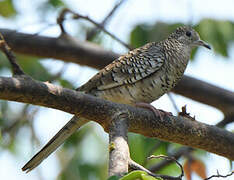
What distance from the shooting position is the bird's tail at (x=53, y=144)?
2992 millimetres

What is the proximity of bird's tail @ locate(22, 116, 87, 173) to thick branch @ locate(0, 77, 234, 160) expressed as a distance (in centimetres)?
57

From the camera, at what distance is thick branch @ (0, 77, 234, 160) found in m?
2.45

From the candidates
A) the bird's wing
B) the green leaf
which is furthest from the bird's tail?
the green leaf

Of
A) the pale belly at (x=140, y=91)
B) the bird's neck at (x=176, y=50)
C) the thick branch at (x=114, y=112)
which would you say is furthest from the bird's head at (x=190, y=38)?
the thick branch at (x=114, y=112)

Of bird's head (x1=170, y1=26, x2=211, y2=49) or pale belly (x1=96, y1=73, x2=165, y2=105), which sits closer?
pale belly (x1=96, y1=73, x2=165, y2=105)

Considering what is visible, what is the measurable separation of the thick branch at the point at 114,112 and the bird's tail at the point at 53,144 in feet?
1.86

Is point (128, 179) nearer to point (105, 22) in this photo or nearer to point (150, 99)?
point (150, 99)

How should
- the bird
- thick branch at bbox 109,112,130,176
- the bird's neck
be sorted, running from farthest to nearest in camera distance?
the bird's neck
the bird
thick branch at bbox 109,112,130,176

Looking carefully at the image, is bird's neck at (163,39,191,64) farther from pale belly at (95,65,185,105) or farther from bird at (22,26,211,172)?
pale belly at (95,65,185,105)

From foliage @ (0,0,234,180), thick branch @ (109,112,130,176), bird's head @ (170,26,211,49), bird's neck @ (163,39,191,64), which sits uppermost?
thick branch @ (109,112,130,176)

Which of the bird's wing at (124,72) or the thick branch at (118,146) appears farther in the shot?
the bird's wing at (124,72)

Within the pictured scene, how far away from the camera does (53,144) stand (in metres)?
3.29

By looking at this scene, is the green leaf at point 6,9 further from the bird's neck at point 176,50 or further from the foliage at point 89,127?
the bird's neck at point 176,50

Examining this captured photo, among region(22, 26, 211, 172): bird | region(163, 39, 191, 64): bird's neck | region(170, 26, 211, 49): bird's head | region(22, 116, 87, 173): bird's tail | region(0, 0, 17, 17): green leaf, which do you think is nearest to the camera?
region(22, 116, 87, 173): bird's tail
